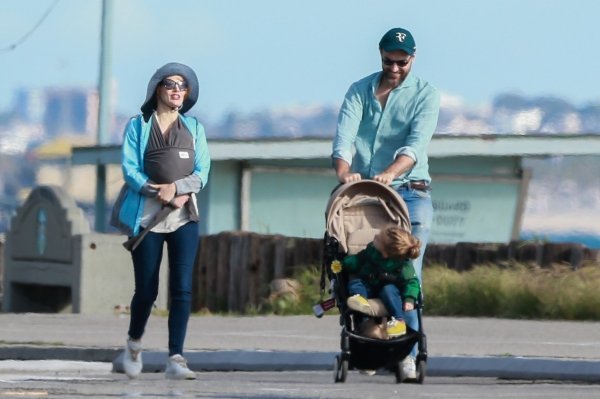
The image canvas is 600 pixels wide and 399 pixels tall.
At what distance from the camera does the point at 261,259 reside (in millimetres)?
24516

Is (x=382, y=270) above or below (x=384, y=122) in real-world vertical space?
below

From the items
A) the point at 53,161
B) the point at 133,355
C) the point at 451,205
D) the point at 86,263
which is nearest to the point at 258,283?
the point at 86,263

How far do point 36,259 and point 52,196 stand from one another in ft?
3.54

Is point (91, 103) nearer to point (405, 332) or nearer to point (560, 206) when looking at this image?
point (560, 206)

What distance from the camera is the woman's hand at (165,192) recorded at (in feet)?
36.7

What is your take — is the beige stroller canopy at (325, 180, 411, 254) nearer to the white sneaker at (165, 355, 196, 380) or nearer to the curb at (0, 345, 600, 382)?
the white sneaker at (165, 355, 196, 380)

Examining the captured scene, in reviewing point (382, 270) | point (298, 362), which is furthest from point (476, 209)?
point (382, 270)

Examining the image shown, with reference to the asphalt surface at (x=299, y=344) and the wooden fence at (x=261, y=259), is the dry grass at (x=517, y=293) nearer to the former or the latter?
the wooden fence at (x=261, y=259)

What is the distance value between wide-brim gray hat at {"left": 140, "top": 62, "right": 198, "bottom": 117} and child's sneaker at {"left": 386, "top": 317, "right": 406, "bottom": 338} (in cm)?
195

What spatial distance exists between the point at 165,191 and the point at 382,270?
140 cm

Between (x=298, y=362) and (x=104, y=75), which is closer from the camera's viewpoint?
(x=298, y=362)

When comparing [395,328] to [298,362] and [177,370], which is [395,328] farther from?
[298,362]

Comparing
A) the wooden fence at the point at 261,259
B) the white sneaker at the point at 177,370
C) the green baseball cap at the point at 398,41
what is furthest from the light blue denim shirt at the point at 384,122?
the wooden fence at the point at 261,259

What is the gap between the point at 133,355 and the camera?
11.6m
